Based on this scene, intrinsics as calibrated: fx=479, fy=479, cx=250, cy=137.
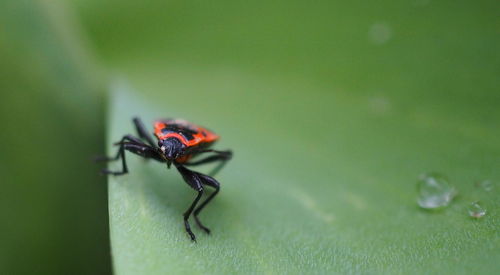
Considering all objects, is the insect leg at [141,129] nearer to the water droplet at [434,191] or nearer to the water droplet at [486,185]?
the water droplet at [434,191]

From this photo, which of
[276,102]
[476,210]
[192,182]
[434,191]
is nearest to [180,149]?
[192,182]

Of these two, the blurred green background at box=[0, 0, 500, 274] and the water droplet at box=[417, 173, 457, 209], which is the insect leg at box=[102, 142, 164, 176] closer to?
the blurred green background at box=[0, 0, 500, 274]

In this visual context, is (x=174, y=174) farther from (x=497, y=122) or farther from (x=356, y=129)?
(x=497, y=122)

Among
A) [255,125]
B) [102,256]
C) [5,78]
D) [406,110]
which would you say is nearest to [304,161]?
[255,125]

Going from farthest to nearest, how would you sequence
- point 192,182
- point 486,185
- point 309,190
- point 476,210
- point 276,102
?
point 276,102 < point 309,190 < point 192,182 < point 486,185 < point 476,210

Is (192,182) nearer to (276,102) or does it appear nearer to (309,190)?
(309,190)

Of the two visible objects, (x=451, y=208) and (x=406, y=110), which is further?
(x=406, y=110)

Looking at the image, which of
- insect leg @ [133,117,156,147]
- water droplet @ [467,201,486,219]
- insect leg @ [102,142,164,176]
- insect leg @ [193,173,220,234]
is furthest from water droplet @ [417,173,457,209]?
insect leg @ [133,117,156,147]
